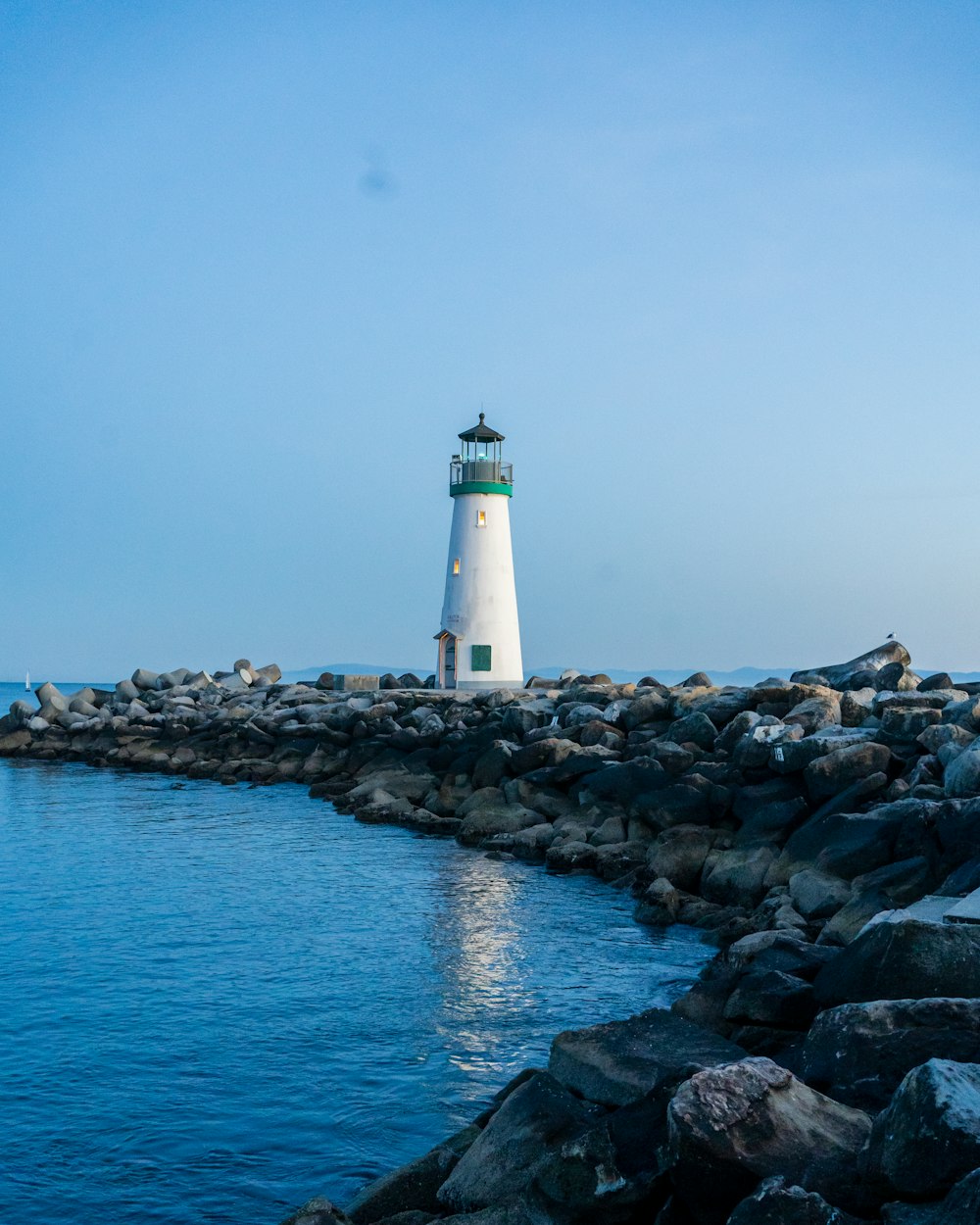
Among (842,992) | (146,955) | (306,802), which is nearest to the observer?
(842,992)

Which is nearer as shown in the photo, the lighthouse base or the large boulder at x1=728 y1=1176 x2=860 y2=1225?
the large boulder at x1=728 y1=1176 x2=860 y2=1225

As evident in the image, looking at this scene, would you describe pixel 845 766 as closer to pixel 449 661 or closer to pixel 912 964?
pixel 912 964

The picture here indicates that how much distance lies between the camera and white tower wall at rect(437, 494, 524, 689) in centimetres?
3556

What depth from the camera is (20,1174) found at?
7.34 m

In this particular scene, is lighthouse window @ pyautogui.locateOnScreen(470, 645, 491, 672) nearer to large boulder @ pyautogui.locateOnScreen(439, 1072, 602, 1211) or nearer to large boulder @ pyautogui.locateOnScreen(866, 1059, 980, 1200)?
large boulder @ pyautogui.locateOnScreen(439, 1072, 602, 1211)

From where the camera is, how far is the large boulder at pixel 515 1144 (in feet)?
17.9

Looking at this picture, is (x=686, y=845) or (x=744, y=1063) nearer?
(x=744, y=1063)

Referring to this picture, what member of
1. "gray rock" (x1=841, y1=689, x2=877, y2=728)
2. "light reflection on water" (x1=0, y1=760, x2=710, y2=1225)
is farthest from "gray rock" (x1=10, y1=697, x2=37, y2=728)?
"gray rock" (x1=841, y1=689, x2=877, y2=728)

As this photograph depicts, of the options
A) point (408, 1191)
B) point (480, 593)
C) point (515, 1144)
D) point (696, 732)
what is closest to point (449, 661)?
point (480, 593)

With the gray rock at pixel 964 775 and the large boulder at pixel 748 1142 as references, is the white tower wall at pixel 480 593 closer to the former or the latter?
the gray rock at pixel 964 775

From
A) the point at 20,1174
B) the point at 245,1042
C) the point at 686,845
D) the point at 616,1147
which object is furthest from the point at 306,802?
the point at 616,1147

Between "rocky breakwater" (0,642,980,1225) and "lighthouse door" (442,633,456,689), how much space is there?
614 centimetres

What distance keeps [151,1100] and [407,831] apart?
41.0ft

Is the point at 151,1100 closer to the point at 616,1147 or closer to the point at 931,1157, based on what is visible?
the point at 616,1147
